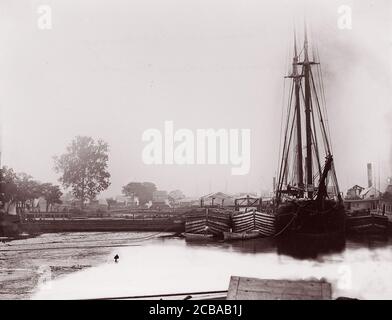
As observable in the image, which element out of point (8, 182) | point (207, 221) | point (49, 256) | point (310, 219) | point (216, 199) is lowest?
point (49, 256)

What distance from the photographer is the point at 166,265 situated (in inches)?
240

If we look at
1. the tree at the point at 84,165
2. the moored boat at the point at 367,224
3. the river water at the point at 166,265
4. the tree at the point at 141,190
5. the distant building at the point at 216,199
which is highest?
the tree at the point at 84,165

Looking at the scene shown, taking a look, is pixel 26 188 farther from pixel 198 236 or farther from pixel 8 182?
pixel 198 236

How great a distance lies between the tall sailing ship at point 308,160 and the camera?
275 inches

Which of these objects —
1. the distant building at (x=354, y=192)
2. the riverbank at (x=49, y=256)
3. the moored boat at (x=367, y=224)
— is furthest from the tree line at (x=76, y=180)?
the moored boat at (x=367, y=224)

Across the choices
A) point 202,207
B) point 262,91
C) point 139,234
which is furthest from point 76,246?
point 262,91

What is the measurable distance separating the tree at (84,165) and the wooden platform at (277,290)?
3380 mm

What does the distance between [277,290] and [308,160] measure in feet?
17.7

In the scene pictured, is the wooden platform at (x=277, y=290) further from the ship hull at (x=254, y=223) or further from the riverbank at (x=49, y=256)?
the ship hull at (x=254, y=223)

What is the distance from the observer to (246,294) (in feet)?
12.0

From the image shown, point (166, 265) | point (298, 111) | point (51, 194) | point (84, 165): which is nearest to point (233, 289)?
point (166, 265)

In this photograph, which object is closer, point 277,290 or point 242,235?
point 277,290

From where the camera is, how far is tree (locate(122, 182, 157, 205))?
6363 mm
